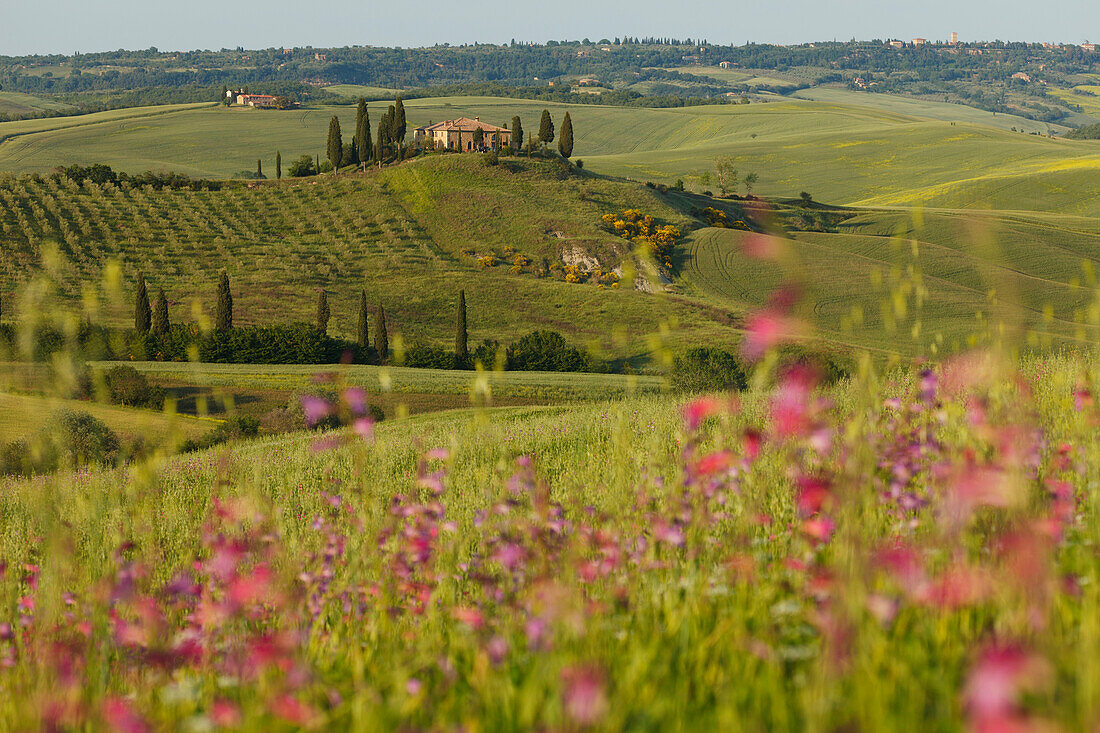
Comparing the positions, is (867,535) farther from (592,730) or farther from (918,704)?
(592,730)

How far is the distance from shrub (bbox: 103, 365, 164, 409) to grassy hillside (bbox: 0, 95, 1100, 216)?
106 meters

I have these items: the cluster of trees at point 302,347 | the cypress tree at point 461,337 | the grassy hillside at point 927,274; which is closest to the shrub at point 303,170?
the grassy hillside at point 927,274

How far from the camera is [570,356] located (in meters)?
51.4

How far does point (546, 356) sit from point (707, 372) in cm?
1295

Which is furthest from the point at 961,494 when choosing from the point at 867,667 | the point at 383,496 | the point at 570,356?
the point at 570,356

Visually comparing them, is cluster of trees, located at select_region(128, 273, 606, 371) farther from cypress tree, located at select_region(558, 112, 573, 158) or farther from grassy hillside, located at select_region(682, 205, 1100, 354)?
cypress tree, located at select_region(558, 112, 573, 158)

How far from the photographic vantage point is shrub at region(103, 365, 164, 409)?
35594 millimetres

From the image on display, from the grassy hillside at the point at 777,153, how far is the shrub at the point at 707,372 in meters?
86.2

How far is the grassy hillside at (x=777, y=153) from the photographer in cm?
12662

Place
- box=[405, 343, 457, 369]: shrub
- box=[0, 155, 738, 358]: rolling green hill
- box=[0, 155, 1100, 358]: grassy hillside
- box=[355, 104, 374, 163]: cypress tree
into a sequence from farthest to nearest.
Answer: box=[355, 104, 374, 163]: cypress tree, box=[0, 155, 738, 358]: rolling green hill, box=[0, 155, 1100, 358]: grassy hillside, box=[405, 343, 457, 369]: shrub

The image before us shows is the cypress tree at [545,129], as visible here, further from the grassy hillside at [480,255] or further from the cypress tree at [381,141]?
the cypress tree at [381,141]

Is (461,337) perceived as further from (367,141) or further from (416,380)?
(367,141)

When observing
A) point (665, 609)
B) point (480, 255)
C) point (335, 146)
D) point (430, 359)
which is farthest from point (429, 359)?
point (335, 146)

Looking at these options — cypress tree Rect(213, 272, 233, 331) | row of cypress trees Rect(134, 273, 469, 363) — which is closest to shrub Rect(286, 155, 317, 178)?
row of cypress trees Rect(134, 273, 469, 363)
